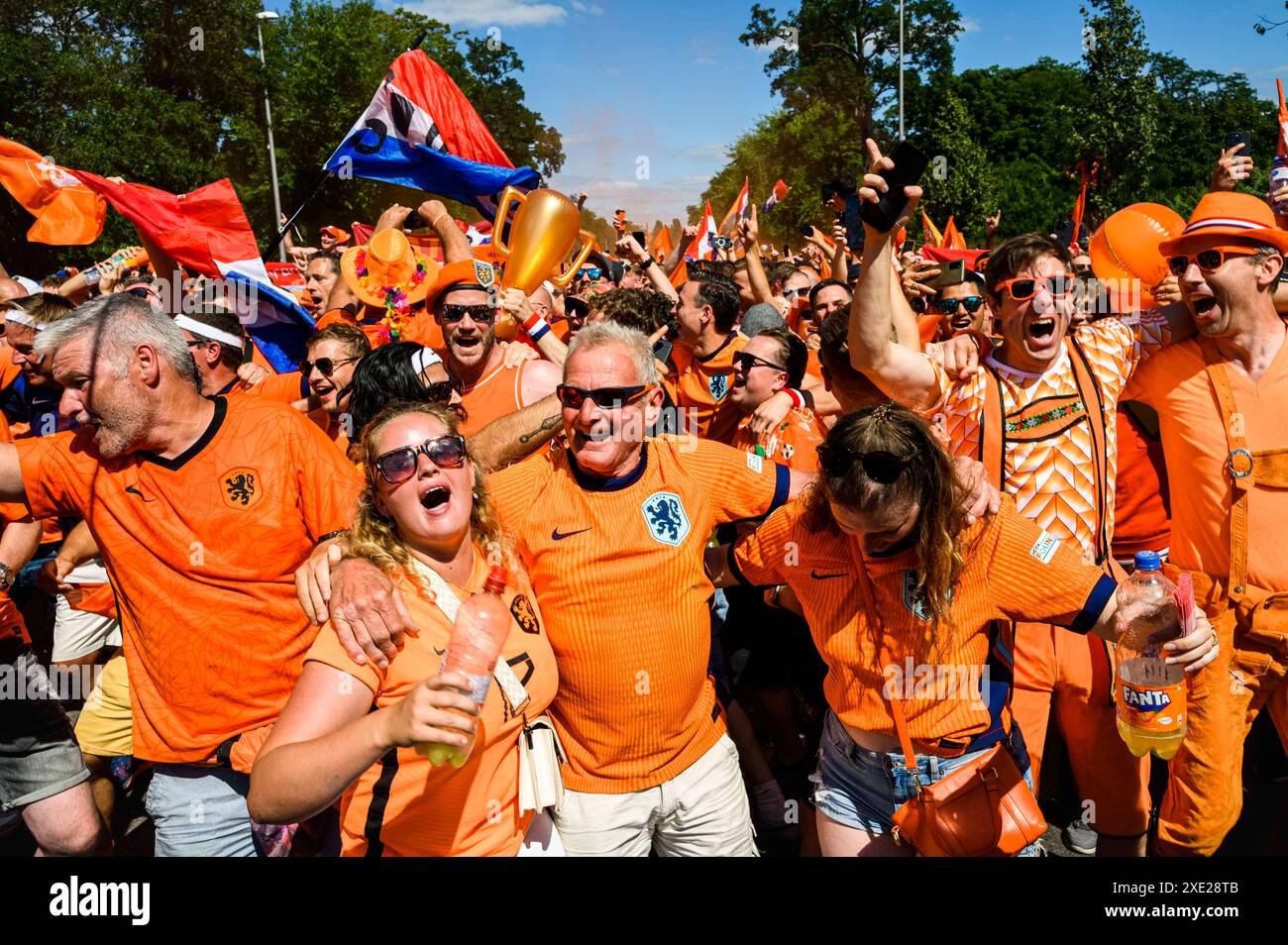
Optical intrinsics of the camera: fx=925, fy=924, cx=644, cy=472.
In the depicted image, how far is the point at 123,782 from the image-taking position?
4.79 meters

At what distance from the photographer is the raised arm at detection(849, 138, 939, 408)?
284cm

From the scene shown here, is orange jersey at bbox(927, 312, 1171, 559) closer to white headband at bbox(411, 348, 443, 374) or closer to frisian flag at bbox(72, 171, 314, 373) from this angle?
white headband at bbox(411, 348, 443, 374)

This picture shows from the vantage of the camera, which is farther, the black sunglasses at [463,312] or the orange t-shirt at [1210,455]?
the black sunglasses at [463,312]

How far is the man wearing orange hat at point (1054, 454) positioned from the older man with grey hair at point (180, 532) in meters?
2.16

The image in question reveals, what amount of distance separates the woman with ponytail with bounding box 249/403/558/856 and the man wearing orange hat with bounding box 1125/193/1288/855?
2.39m

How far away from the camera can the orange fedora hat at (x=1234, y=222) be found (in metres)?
3.30

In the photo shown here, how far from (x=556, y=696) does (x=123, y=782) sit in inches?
125

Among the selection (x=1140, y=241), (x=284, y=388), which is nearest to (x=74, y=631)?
(x=284, y=388)

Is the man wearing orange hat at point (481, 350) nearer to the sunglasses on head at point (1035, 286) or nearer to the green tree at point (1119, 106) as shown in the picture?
the sunglasses on head at point (1035, 286)

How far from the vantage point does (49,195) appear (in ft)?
21.2

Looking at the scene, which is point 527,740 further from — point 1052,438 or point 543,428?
point 1052,438

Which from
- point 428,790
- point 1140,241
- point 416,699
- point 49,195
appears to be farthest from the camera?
point 49,195

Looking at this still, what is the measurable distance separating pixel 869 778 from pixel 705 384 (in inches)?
125

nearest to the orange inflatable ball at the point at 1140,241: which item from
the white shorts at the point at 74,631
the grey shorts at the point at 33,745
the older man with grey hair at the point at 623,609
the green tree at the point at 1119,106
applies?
the older man with grey hair at the point at 623,609
